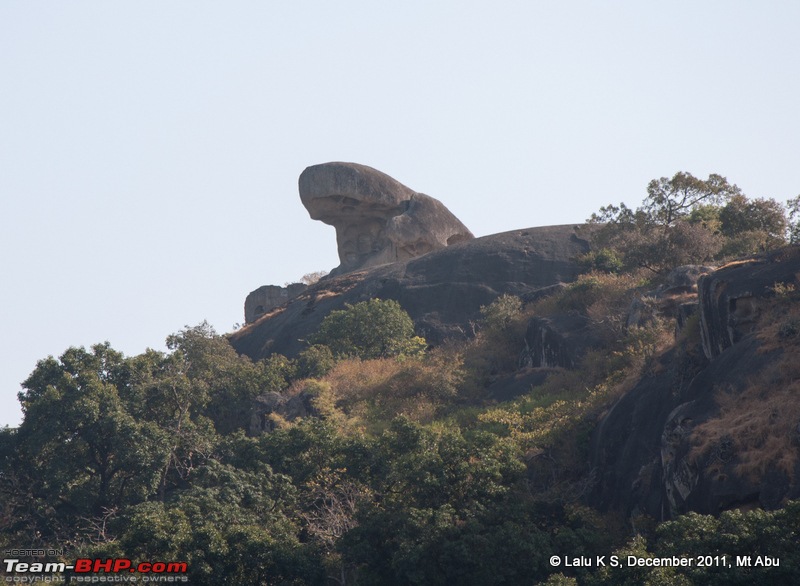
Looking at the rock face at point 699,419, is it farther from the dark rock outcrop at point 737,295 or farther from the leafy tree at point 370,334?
the leafy tree at point 370,334

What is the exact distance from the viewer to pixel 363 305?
49688 mm

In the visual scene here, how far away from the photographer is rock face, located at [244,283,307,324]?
225 ft

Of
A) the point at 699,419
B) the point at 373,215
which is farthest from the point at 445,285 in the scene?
the point at 699,419

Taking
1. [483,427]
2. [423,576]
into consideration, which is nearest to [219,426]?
[483,427]

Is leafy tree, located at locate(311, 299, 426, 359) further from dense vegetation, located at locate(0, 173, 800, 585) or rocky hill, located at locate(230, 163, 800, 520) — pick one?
rocky hill, located at locate(230, 163, 800, 520)

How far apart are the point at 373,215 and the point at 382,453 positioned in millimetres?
41406

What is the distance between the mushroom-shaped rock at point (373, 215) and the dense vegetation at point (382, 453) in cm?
1494

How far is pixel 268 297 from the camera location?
68875 millimetres

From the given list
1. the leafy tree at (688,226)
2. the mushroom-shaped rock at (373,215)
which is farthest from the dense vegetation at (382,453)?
the mushroom-shaped rock at (373,215)

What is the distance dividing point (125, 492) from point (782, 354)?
64.4 ft

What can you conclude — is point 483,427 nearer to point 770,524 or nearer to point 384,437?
point 384,437

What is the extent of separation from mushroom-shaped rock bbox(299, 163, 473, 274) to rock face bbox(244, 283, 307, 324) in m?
2.91

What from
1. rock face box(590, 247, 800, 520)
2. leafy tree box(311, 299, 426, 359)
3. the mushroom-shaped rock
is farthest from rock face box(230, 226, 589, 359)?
rock face box(590, 247, 800, 520)

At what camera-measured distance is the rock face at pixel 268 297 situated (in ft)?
225
